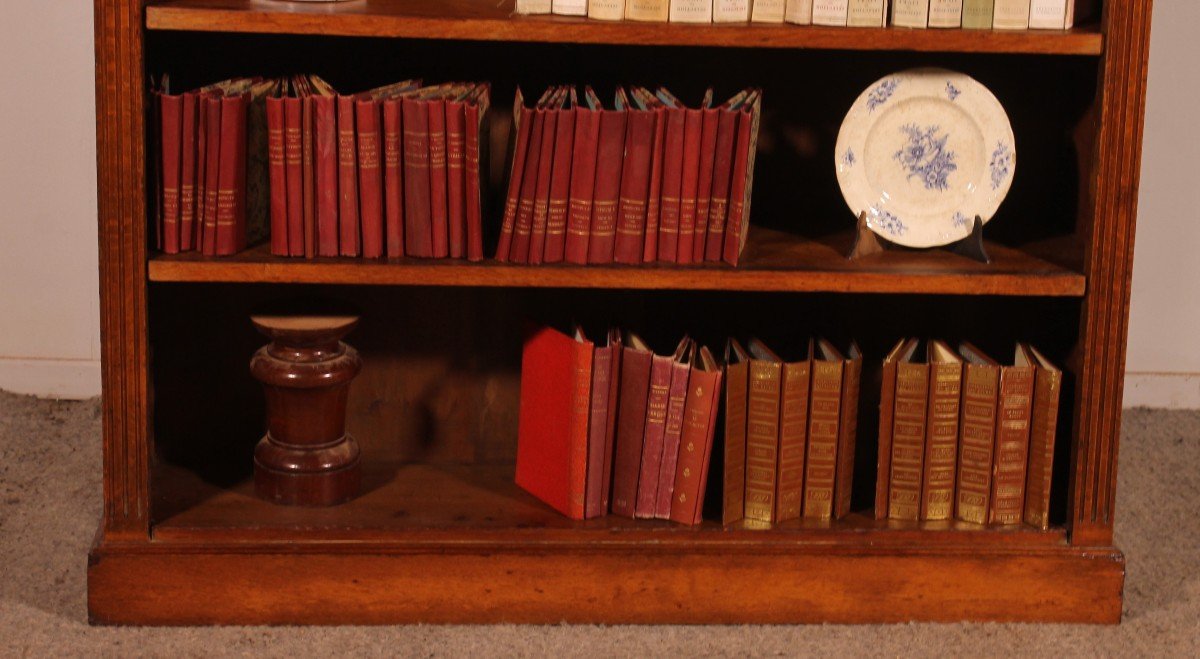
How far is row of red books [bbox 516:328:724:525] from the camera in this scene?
1986 mm

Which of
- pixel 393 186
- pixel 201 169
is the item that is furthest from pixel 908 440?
pixel 201 169

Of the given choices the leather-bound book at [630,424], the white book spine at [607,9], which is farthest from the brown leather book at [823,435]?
the white book spine at [607,9]

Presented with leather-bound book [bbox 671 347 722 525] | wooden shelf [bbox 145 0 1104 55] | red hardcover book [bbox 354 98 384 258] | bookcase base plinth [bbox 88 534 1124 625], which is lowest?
bookcase base plinth [bbox 88 534 1124 625]

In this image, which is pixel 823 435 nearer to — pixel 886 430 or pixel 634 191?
pixel 886 430

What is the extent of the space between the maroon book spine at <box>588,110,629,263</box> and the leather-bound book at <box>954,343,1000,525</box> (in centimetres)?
54

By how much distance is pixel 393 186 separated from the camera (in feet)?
6.34

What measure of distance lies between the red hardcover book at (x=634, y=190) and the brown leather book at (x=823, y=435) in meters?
0.31

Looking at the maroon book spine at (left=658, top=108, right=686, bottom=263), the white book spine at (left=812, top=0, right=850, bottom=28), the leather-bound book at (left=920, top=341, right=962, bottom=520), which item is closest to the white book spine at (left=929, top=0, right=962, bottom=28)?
the white book spine at (left=812, top=0, right=850, bottom=28)

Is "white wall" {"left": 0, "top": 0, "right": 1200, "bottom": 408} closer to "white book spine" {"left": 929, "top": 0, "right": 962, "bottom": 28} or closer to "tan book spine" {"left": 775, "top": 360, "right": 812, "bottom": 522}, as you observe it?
"white book spine" {"left": 929, "top": 0, "right": 962, "bottom": 28}

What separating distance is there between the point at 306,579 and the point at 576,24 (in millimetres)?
832

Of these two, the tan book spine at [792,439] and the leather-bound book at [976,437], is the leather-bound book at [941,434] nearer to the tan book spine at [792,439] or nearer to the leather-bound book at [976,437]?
the leather-bound book at [976,437]

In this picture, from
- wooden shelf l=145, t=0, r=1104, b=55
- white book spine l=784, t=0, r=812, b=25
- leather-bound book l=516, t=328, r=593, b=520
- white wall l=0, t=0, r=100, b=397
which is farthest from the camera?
white wall l=0, t=0, r=100, b=397

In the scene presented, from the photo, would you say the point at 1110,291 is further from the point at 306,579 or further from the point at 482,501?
the point at 306,579

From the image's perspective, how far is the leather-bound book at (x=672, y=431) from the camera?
1.99 meters
